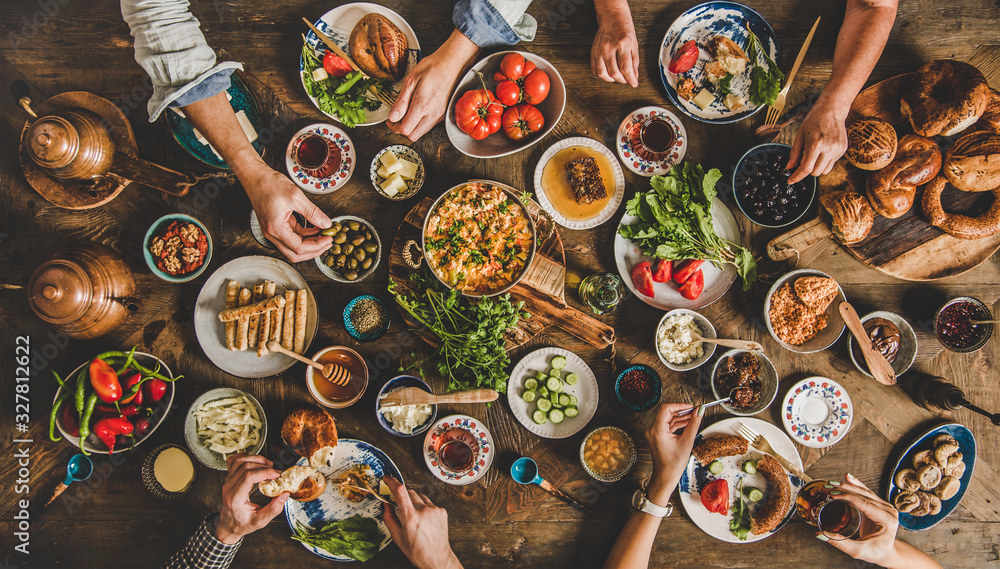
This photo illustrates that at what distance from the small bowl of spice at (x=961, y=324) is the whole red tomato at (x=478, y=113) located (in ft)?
10.1

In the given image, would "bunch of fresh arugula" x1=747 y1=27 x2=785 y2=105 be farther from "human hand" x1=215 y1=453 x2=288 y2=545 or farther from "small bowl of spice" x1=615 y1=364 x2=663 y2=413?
"human hand" x1=215 y1=453 x2=288 y2=545

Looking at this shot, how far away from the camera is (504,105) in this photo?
9.83 ft

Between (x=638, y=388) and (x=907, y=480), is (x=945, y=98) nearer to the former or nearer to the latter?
(x=907, y=480)

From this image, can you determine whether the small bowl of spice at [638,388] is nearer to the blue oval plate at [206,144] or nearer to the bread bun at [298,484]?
the bread bun at [298,484]

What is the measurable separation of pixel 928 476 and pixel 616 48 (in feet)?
11.1

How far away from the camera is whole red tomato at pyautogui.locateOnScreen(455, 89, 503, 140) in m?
2.89

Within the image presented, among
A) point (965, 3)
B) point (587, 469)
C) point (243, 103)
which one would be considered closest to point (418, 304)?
point (587, 469)

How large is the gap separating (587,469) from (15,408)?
147 inches

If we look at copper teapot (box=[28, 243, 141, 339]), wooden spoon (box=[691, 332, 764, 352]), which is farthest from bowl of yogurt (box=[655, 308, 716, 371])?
copper teapot (box=[28, 243, 141, 339])

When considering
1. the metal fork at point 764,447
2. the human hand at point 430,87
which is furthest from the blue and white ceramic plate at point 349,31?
the metal fork at point 764,447

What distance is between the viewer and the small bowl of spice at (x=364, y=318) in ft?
9.88

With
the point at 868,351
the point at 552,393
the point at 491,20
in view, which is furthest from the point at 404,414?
the point at 868,351

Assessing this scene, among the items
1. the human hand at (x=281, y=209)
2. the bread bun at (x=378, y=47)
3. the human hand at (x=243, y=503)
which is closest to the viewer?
the human hand at (x=281, y=209)

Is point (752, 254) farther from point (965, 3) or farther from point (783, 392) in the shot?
point (965, 3)
